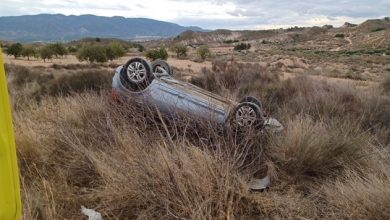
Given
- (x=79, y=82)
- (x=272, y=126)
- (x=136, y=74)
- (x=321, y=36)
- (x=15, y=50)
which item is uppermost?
(x=136, y=74)

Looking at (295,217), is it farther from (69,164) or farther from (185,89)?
(185,89)

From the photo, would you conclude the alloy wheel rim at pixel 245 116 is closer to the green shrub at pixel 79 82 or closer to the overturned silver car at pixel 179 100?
the overturned silver car at pixel 179 100

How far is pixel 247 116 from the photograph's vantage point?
6.29 meters

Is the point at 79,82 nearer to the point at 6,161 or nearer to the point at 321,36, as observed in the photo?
the point at 6,161

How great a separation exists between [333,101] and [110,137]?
256 inches

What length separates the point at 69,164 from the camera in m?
5.74

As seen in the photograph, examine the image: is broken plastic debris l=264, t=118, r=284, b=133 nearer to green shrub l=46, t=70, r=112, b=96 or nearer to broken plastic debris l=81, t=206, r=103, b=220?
→ broken plastic debris l=81, t=206, r=103, b=220

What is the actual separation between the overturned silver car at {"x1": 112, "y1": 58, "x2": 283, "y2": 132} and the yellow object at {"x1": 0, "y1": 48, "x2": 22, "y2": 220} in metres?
4.54

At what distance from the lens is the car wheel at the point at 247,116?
6195 millimetres

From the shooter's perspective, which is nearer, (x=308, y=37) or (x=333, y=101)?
(x=333, y=101)

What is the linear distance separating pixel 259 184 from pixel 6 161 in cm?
431

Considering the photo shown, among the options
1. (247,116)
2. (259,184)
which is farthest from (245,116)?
(259,184)

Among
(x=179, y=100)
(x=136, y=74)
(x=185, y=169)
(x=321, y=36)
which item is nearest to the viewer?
(x=185, y=169)

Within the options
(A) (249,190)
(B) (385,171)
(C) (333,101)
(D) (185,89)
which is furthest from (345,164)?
(C) (333,101)
